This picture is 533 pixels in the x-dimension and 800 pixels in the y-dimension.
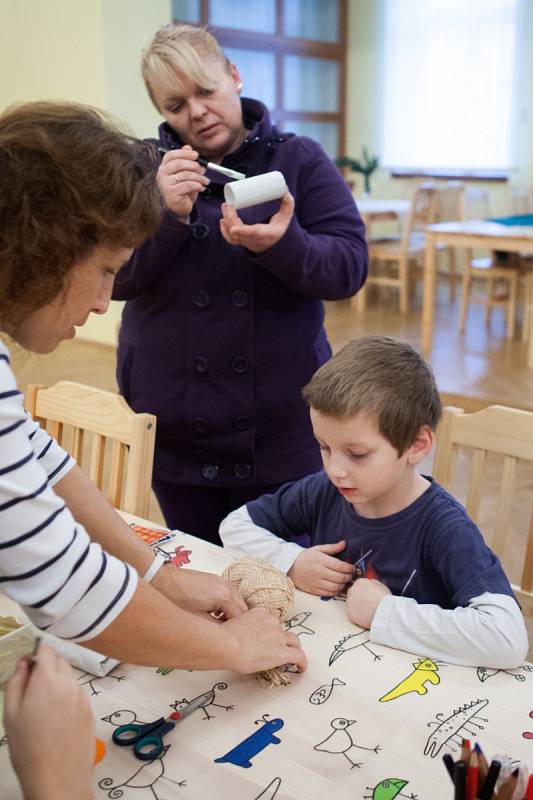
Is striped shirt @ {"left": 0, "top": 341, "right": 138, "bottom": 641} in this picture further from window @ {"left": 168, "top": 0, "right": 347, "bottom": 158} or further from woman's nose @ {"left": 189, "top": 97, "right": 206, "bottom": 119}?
window @ {"left": 168, "top": 0, "right": 347, "bottom": 158}

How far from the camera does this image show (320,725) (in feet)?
3.05

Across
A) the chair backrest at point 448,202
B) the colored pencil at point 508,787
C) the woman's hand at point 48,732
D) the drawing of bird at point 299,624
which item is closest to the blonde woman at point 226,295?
the drawing of bird at point 299,624

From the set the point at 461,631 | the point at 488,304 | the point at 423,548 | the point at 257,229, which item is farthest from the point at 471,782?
the point at 488,304

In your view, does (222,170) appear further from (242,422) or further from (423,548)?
(423,548)

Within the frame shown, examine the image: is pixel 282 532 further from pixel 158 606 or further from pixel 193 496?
pixel 158 606

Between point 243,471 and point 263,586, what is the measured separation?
0.64 meters

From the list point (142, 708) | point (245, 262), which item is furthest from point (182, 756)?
point (245, 262)

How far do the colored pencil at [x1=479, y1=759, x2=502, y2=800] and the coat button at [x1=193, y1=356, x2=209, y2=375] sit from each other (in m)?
1.18

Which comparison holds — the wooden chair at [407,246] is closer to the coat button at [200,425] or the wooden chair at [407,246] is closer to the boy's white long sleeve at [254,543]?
the coat button at [200,425]

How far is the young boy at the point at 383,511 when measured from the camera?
47.6 inches

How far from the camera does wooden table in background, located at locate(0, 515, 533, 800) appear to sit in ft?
2.74

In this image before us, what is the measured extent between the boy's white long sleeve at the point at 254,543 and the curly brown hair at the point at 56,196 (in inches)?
25.1

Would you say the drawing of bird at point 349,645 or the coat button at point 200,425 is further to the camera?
the coat button at point 200,425

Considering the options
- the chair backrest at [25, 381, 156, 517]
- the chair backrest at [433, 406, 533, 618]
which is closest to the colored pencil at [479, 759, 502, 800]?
the chair backrest at [433, 406, 533, 618]
